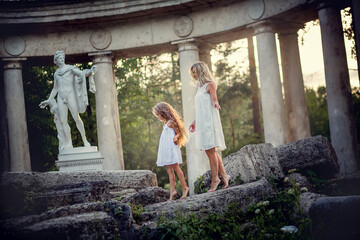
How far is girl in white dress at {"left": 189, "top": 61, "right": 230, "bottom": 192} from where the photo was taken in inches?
420

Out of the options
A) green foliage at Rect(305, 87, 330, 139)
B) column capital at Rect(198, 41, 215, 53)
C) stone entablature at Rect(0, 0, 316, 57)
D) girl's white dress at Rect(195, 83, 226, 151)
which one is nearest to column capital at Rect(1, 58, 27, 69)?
stone entablature at Rect(0, 0, 316, 57)

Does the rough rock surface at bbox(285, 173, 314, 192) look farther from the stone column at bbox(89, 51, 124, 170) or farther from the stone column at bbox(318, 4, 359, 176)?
the stone column at bbox(89, 51, 124, 170)

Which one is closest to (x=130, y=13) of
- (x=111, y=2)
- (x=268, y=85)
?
(x=111, y=2)

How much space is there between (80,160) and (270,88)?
331 inches

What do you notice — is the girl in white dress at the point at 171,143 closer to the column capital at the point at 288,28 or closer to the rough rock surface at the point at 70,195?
the rough rock surface at the point at 70,195

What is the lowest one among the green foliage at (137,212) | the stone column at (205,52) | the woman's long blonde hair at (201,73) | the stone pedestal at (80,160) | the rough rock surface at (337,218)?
the rough rock surface at (337,218)

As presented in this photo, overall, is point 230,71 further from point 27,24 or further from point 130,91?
point 27,24

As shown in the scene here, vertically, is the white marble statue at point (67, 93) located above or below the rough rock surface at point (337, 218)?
above

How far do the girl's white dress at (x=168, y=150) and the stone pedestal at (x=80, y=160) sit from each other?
5886 mm

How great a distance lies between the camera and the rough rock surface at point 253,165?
1129 centimetres

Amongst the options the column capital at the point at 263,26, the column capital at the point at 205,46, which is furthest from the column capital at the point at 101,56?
the column capital at the point at 263,26

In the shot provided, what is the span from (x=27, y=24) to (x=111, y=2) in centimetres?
394

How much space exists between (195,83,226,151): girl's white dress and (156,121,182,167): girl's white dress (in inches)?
21.3

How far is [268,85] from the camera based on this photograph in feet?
63.4
